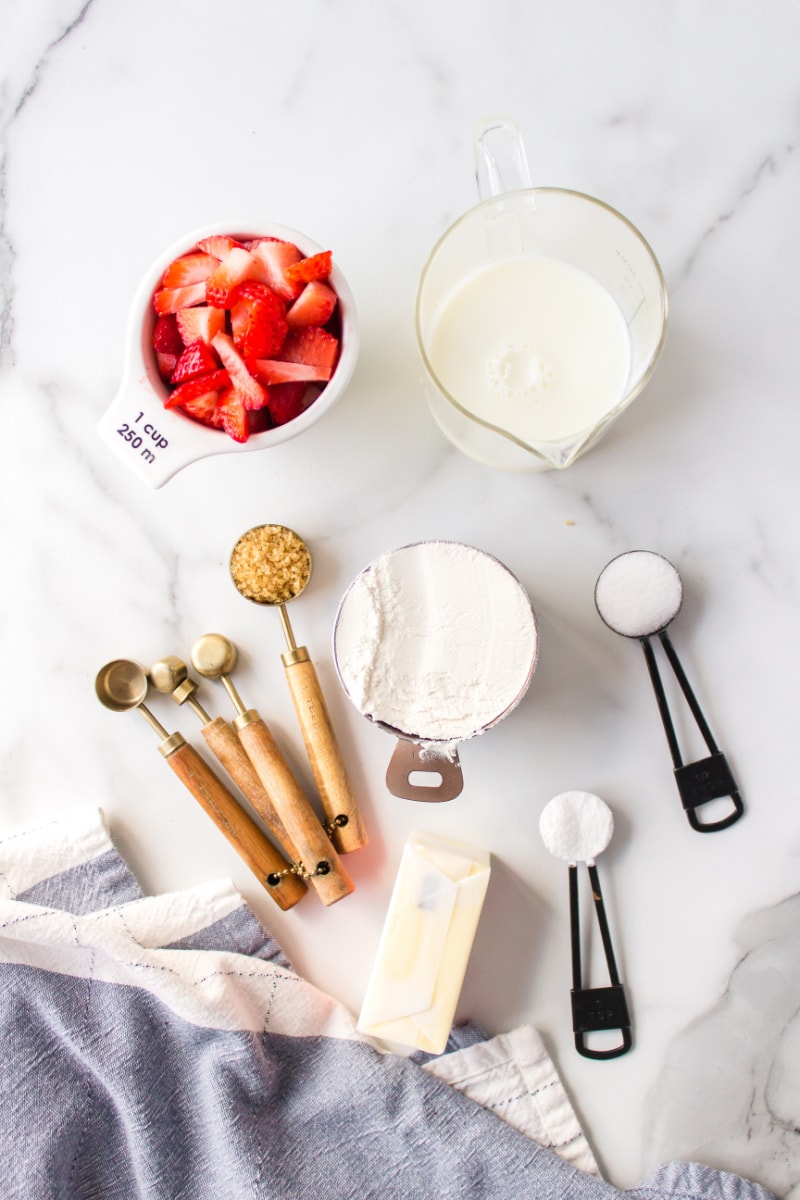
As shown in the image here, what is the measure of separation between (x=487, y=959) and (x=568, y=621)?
353 millimetres

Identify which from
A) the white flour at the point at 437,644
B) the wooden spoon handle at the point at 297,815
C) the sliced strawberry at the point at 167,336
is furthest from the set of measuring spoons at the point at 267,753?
the sliced strawberry at the point at 167,336

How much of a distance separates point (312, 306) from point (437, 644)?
0.31 meters

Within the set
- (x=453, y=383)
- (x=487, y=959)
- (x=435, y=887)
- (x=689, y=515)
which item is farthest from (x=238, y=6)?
(x=487, y=959)

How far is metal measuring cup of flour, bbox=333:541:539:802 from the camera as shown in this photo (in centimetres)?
87

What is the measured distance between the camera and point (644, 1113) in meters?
0.97

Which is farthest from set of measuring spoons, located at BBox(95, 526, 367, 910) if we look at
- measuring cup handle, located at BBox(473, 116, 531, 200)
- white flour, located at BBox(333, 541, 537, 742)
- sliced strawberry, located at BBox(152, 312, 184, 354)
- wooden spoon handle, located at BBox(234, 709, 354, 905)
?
measuring cup handle, located at BBox(473, 116, 531, 200)

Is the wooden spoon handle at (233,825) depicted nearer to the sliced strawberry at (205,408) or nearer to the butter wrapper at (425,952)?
the butter wrapper at (425,952)

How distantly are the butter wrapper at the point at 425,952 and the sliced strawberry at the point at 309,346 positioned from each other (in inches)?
18.6

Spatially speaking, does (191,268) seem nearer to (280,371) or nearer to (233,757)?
(280,371)

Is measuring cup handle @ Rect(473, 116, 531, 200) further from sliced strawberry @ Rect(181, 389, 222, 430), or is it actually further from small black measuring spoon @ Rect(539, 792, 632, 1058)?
small black measuring spoon @ Rect(539, 792, 632, 1058)

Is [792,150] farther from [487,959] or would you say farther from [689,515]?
[487,959]

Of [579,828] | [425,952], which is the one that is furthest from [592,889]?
[425,952]

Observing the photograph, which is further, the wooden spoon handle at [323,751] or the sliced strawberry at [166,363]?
the wooden spoon handle at [323,751]

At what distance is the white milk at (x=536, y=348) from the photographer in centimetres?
87
